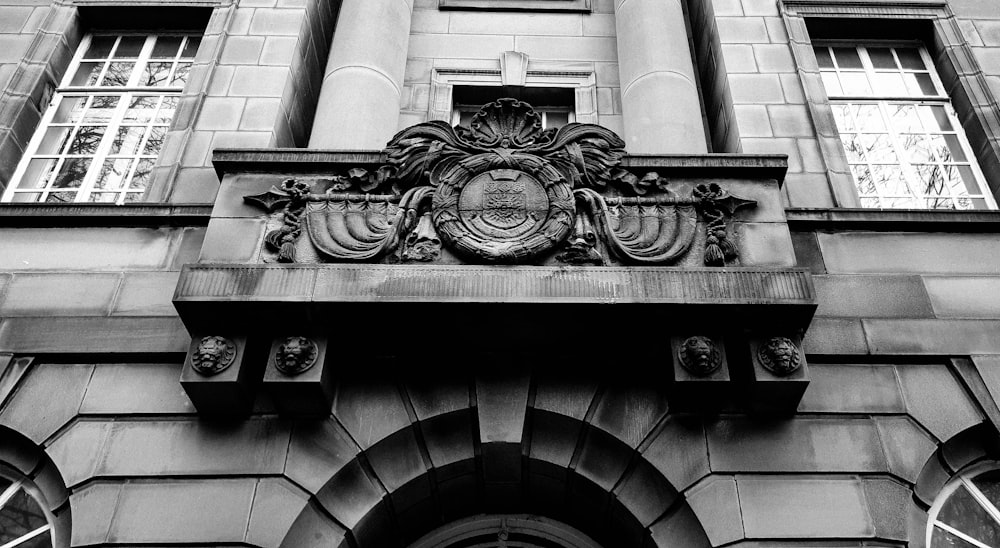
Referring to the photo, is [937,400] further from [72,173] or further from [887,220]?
[72,173]

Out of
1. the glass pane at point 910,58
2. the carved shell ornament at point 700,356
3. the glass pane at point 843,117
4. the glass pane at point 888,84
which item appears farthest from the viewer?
the glass pane at point 910,58

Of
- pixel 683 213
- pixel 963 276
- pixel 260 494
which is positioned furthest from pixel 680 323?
pixel 260 494

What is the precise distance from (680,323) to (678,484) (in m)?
1.32

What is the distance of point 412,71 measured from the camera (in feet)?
36.5

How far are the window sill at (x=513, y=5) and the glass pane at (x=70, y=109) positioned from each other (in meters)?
4.99

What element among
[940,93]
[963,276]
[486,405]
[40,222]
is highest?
[940,93]

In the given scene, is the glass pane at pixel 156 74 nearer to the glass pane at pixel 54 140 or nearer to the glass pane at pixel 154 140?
the glass pane at pixel 154 140

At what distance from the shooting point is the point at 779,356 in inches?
263

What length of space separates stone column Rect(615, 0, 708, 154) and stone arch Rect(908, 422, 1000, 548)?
3923 mm

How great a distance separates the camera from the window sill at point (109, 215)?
8.19 meters

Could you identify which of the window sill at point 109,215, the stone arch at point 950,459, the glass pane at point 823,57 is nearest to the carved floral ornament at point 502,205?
the window sill at point 109,215

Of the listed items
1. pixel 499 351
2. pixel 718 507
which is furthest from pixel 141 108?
pixel 718 507

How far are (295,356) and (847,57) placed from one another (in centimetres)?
832

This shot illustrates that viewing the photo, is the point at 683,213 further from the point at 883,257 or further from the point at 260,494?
the point at 260,494
